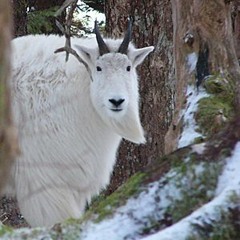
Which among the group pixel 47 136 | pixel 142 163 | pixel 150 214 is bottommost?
pixel 142 163

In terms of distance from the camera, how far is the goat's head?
6684mm

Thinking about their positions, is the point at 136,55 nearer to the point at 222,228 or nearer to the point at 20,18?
the point at 20,18

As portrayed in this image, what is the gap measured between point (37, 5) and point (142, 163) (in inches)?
164

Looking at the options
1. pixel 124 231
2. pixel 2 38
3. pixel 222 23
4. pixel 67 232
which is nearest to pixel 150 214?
pixel 124 231

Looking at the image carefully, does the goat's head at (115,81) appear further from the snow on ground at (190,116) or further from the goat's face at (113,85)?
the snow on ground at (190,116)

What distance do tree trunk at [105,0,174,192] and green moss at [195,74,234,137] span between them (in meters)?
3.79

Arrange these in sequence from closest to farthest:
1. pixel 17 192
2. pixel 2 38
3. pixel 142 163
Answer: pixel 2 38
pixel 17 192
pixel 142 163

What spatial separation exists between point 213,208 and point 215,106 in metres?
2.00

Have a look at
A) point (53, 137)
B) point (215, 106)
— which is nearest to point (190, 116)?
point (215, 106)

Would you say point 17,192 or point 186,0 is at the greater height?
point 186,0

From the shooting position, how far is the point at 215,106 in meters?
4.51

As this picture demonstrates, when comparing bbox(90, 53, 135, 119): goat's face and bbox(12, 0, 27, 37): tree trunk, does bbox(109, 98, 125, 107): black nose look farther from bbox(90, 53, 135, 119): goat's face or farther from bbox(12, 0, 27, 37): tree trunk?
bbox(12, 0, 27, 37): tree trunk

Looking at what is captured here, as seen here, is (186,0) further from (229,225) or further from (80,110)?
(229,225)

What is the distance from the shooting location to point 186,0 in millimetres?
5141
